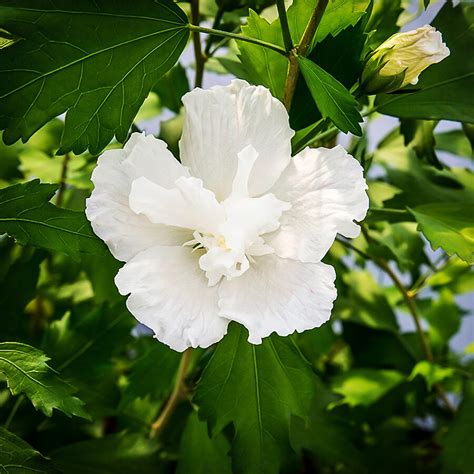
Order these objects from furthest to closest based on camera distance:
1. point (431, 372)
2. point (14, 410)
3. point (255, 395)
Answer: point (431, 372) < point (14, 410) < point (255, 395)

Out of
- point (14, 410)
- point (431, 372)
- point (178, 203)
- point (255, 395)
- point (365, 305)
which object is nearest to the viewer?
point (178, 203)

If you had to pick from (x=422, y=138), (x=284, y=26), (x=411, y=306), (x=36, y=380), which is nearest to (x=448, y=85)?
(x=422, y=138)

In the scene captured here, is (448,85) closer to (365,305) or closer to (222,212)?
(222,212)

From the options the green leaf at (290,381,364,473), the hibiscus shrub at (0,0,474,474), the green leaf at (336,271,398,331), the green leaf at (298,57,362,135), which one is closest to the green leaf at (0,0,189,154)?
the hibiscus shrub at (0,0,474,474)

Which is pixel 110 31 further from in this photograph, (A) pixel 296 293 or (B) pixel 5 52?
(A) pixel 296 293

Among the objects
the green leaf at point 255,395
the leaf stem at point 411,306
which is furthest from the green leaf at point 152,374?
the leaf stem at point 411,306

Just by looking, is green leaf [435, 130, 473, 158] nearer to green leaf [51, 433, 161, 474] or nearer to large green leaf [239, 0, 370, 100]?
large green leaf [239, 0, 370, 100]

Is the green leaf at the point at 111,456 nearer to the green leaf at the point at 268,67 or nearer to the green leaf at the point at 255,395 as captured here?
the green leaf at the point at 255,395
